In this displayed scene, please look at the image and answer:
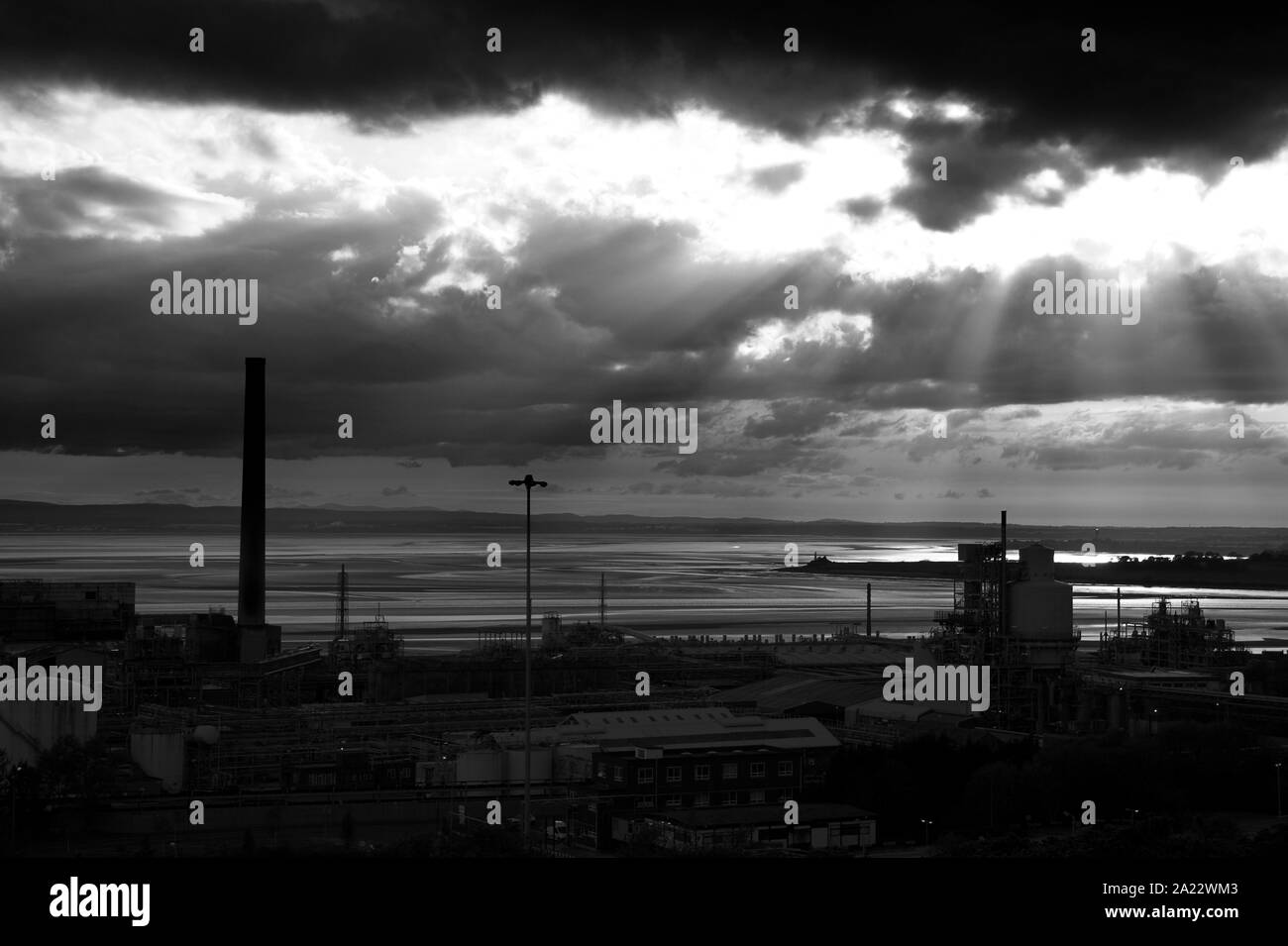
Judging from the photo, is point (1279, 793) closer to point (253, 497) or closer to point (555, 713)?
point (555, 713)

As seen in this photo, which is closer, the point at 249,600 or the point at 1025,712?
the point at 1025,712

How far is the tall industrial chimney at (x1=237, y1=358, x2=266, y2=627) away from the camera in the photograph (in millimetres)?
48344

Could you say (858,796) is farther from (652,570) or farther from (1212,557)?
(652,570)

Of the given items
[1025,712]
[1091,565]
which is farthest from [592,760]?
[1091,565]

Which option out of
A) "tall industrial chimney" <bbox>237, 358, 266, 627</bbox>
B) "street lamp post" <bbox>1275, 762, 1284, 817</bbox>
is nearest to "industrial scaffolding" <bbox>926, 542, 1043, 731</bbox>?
"street lamp post" <bbox>1275, 762, 1284, 817</bbox>

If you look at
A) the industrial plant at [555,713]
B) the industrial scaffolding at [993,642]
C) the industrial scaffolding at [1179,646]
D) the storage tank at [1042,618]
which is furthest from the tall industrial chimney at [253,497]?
the industrial scaffolding at [1179,646]

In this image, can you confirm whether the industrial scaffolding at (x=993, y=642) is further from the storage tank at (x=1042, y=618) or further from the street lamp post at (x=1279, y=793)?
the street lamp post at (x=1279, y=793)

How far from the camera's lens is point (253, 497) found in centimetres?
4875

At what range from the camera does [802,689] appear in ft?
150

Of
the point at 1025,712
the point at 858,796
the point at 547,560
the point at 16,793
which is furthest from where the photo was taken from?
the point at 547,560

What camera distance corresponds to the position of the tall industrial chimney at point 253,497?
159 ft
